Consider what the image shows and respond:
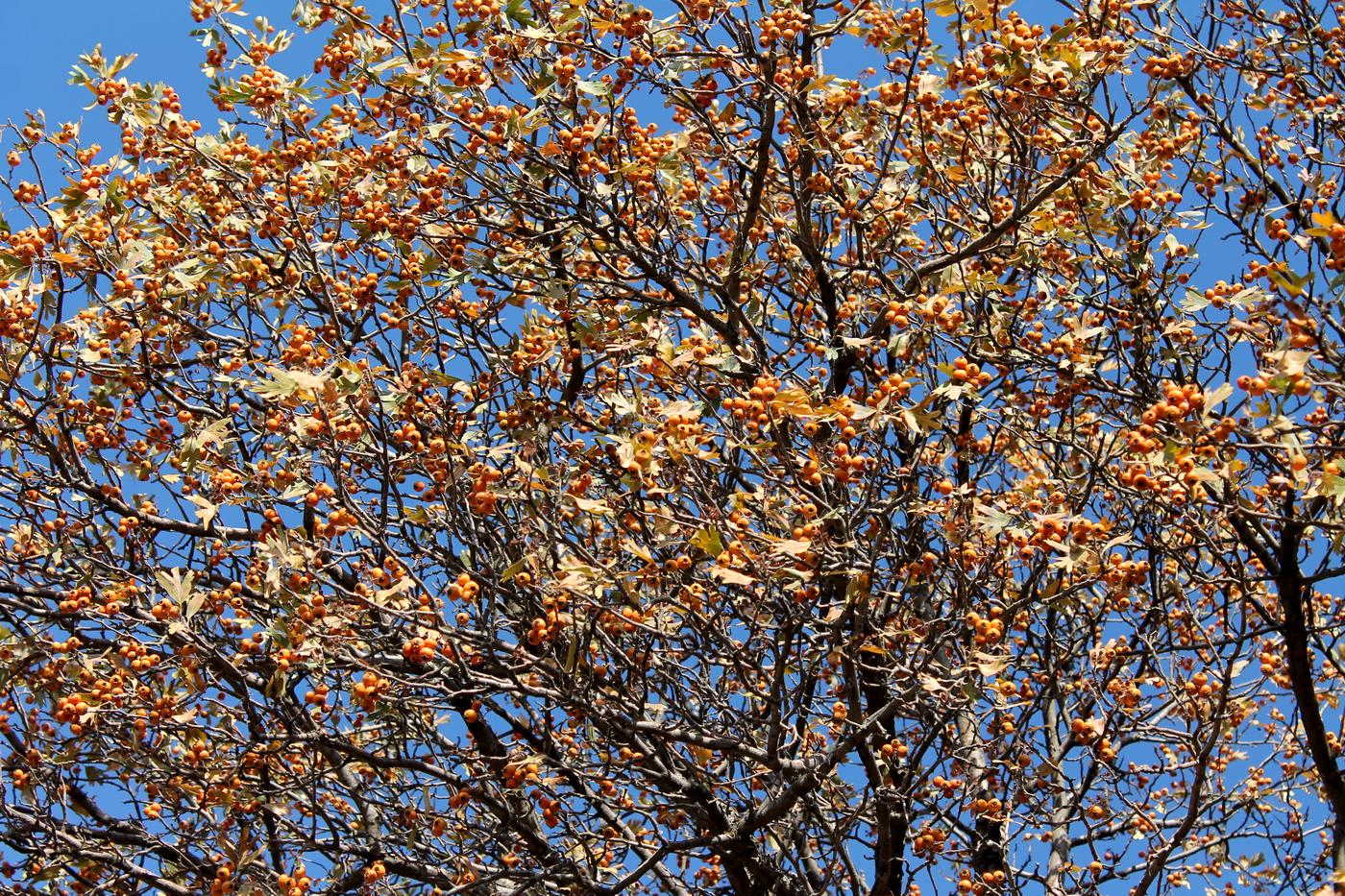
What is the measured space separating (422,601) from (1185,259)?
4136mm

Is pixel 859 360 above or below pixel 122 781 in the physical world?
above

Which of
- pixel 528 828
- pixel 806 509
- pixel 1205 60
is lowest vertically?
pixel 528 828

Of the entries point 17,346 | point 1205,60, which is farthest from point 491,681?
point 1205,60

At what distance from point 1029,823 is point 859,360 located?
2483 mm

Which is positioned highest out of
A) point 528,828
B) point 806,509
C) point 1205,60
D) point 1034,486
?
point 1205,60

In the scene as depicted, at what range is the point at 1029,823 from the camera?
6.51m

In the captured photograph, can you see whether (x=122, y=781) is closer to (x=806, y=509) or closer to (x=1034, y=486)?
(x=806, y=509)

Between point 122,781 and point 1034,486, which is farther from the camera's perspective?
point 122,781

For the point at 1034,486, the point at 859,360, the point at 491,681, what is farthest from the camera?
the point at 859,360

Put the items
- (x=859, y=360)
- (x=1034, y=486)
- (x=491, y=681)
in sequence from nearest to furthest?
(x=491, y=681), (x=1034, y=486), (x=859, y=360)

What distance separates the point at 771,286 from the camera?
7.42 metres

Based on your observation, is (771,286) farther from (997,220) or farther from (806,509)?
(806,509)

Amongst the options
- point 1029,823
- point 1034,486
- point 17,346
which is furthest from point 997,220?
point 17,346

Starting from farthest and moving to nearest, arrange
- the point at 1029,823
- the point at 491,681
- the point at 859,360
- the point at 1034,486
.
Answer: the point at 859,360, the point at 1029,823, the point at 1034,486, the point at 491,681
